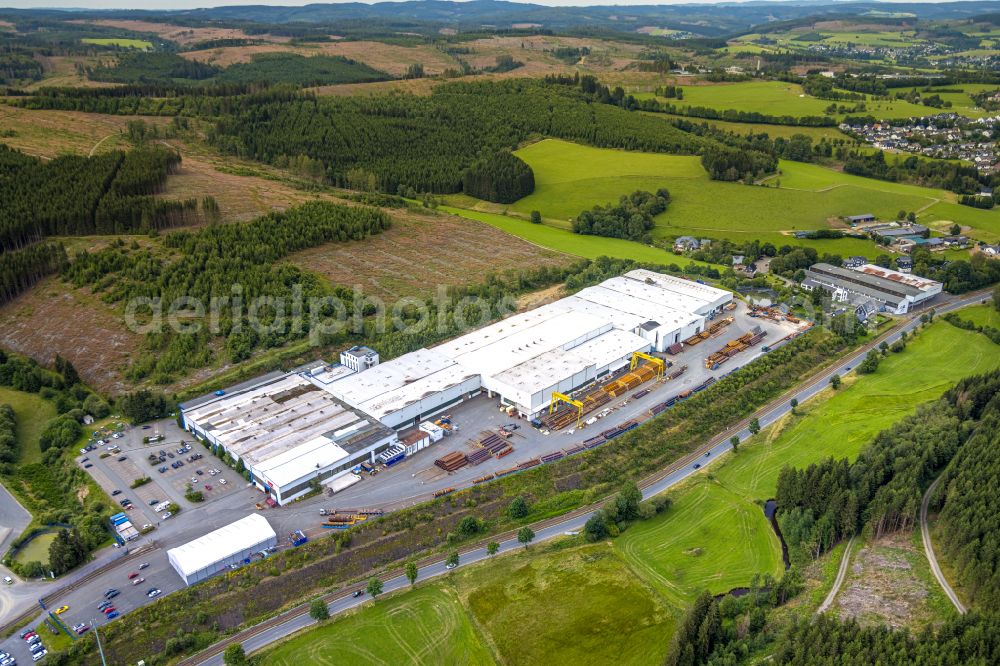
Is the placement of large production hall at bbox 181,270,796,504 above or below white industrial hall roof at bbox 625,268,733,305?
below

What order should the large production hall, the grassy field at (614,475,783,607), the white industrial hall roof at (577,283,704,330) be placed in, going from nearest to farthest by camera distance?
the grassy field at (614,475,783,607)
the large production hall
the white industrial hall roof at (577,283,704,330)

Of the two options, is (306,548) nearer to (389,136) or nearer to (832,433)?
(832,433)

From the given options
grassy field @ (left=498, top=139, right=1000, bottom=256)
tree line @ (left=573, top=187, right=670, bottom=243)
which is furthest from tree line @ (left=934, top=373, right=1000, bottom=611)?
tree line @ (left=573, top=187, right=670, bottom=243)

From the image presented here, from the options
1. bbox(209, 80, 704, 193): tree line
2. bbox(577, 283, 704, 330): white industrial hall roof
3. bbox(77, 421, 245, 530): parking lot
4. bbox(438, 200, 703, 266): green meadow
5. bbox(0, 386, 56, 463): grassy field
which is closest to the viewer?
bbox(77, 421, 245, 530): parking lot

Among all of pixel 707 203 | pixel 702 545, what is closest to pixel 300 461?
pixel 702 545

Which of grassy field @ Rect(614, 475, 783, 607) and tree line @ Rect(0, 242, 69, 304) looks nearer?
grassy field @ Rect(614, 475, 783, 607)

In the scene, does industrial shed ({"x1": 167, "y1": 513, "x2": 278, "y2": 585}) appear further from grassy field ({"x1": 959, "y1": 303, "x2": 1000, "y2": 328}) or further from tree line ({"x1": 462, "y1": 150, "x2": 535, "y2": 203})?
tree line ({"x1": 462, "y1": 150, "x2": 535, "y2": 203})

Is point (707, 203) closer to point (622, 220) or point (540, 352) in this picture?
point (622, 220)
